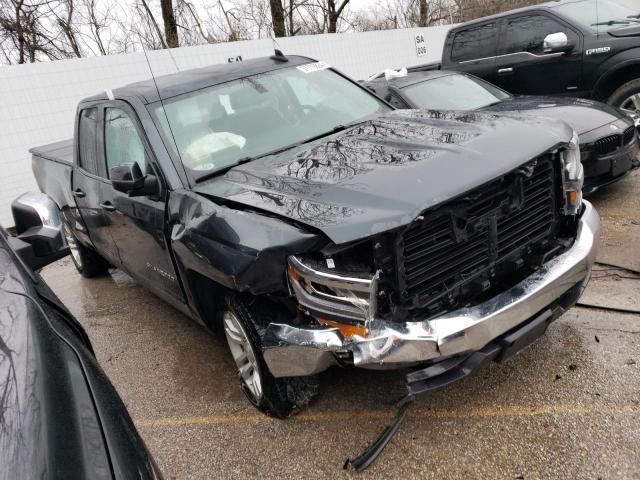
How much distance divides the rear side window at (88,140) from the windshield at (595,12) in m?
5.95

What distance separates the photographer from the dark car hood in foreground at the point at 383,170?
216 centimetres

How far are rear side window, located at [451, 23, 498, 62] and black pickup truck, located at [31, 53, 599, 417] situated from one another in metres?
4.73

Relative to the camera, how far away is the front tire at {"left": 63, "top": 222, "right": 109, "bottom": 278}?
19.1 ft

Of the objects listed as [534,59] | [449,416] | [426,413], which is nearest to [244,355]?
[426,413]

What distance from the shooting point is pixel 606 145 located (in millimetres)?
4746

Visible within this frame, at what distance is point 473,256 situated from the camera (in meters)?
2.46

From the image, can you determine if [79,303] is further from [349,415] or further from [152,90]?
[349,415]

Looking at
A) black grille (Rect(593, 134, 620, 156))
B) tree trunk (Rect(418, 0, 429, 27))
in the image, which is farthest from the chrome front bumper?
tree trunk (Rect(418, 0, 429, 27))

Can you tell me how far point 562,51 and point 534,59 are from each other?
408 millimetres

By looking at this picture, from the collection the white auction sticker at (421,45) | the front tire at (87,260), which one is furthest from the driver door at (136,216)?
the white auction sticker at (421,45)

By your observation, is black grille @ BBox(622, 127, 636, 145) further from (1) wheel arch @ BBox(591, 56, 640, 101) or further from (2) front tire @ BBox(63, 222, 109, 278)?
(2) front tire @ BBox(63, 222, 109, 278)

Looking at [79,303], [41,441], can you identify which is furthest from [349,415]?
[79,303]

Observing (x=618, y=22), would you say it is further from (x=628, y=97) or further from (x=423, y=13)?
(x=423, y=13)

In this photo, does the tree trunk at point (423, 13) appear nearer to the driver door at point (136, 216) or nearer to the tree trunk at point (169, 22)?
the tree trunk at point (169, 22)
